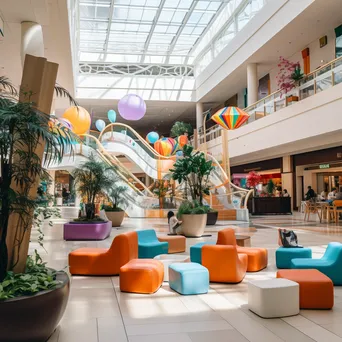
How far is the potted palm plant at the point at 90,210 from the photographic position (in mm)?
10992

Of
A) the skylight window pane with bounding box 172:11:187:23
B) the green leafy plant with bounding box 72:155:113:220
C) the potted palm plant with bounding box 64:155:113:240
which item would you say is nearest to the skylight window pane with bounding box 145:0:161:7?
the skylight window pane with bounding box 172:11:187:23

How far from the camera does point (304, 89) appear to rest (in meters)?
16.2

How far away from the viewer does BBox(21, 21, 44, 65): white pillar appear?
1002 centimetres

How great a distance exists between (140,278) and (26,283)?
6.85 ft

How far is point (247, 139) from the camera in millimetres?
21953

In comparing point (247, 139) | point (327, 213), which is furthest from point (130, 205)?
point (327, 213)

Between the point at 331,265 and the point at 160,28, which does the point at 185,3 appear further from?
the point at 331,265

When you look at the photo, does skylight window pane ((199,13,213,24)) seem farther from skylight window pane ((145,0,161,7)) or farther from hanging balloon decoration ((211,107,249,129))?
hanging balloon decoration ((211,107,249,129))

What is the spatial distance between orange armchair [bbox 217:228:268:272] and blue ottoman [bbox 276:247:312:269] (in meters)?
0.24

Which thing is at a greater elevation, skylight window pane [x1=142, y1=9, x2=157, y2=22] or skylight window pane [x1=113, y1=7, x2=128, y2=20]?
skylight window pane [x1=142, y1=9, x2=157, y2=22]

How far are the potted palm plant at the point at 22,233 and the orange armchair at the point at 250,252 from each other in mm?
2993

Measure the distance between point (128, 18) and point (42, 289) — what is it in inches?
895

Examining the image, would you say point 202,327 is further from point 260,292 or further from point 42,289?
point 42,289

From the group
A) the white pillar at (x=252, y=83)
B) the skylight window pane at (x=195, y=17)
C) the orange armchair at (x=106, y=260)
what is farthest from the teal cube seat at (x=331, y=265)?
the skylight window pane at (x=195, y=17)
